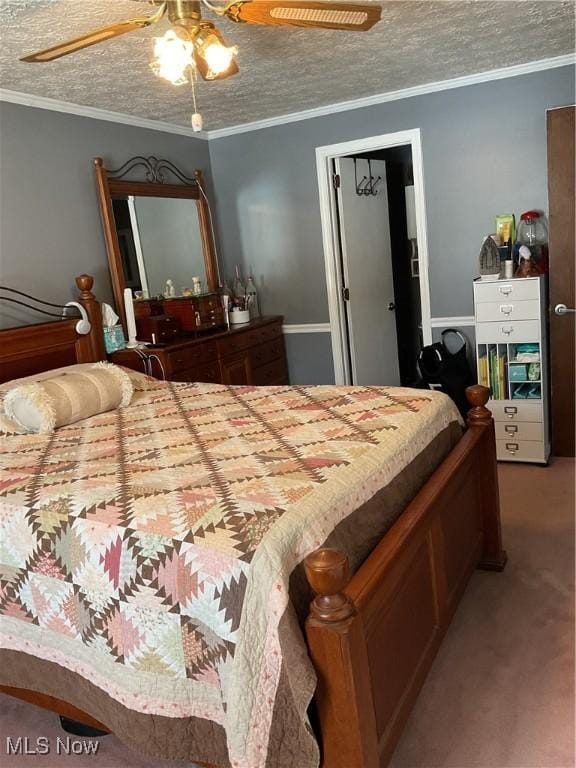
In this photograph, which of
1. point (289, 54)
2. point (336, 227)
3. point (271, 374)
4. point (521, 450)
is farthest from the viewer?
point (271, 374)

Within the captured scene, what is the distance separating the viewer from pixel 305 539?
1.54m

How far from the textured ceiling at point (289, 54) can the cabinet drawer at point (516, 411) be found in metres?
1.93

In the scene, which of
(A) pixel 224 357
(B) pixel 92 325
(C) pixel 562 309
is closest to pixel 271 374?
(A) pixel 224 357

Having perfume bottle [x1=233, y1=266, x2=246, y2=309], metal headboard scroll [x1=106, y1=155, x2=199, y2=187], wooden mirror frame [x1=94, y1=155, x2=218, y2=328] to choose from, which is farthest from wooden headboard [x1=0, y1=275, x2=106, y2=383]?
perfume bottle [x1=233, y1=266, x2=246, y2=309]

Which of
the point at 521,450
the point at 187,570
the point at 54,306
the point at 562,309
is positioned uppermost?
the point at 54,306

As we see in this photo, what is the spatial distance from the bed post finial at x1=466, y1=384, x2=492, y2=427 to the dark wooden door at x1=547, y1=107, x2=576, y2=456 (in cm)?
134

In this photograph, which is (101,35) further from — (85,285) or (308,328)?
(308,328)

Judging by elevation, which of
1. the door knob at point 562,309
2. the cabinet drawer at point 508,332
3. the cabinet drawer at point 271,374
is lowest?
the cabinet drawer at point 271,374

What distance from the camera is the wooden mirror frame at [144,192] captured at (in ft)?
12.7

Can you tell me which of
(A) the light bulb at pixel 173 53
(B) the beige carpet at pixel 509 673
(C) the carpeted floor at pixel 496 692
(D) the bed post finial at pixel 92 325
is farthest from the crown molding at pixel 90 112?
(B) the beige carpet at pixel 509 673

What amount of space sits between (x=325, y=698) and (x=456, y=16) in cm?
274

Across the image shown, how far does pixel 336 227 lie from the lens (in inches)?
181

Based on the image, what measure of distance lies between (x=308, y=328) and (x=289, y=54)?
209 centimetres

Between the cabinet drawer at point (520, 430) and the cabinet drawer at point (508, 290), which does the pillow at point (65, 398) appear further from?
the cabinet drawer at point (520, 430)
